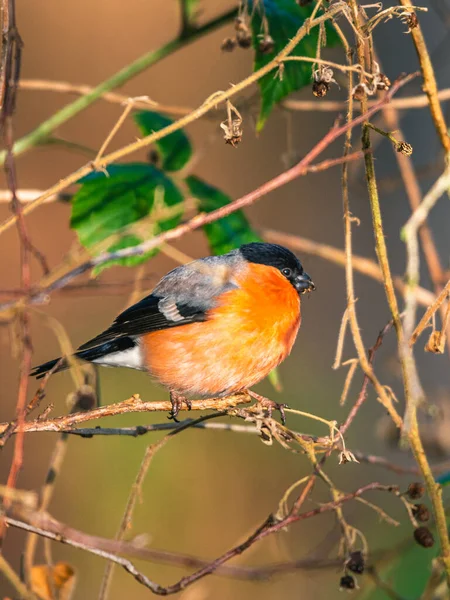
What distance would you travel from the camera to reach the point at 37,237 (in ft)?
17.6

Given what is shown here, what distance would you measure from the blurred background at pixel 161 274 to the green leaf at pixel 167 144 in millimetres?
1721

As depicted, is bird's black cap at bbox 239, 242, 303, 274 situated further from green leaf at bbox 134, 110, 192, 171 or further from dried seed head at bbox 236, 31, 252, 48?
dried seed head at bbox 236, 31, 252, 48

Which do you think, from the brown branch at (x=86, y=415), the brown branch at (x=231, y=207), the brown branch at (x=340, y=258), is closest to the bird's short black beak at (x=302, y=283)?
the brown branch at (x=340, y=258)

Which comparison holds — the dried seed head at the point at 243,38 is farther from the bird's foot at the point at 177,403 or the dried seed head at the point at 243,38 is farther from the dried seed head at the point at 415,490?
the dried seed head at the point at 415,490

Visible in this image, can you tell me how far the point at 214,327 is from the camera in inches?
122

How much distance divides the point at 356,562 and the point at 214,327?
1316 millimetres

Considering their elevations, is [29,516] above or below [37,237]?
below

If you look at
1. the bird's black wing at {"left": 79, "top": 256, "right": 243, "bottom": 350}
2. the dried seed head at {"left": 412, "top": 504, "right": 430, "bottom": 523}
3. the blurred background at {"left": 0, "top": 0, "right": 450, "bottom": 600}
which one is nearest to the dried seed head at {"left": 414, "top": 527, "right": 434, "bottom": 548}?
the dried seed head at {"left": 412, "top": 504, "right": 430, "bottom": 523}

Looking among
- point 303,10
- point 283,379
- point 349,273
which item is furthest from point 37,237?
point 349,273

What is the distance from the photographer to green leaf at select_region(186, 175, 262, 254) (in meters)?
2.58

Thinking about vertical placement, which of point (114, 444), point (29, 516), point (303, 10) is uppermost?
point (303, 10)

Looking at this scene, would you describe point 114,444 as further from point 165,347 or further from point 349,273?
point 349,273

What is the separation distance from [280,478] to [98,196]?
3.57 m

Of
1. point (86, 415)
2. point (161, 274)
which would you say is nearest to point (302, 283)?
point (86, 415)
